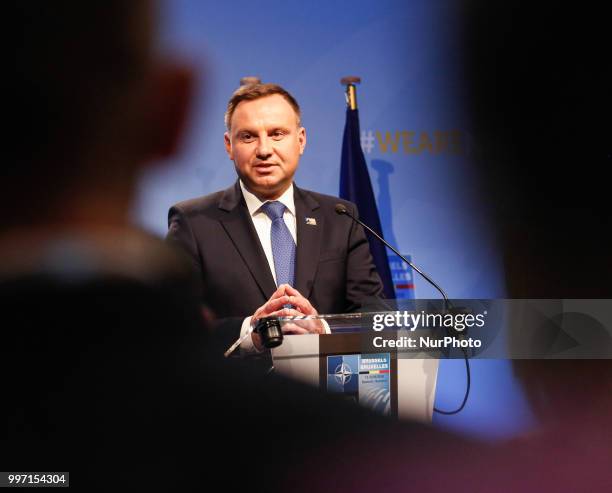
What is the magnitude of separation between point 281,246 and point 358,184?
81 centimetres

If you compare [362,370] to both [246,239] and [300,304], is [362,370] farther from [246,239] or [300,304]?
[246,239]

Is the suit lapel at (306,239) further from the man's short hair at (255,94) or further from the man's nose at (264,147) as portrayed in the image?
the man's short hair at (255,94)

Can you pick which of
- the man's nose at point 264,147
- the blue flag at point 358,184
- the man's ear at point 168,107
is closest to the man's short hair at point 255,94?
the man's nose at point 264,147

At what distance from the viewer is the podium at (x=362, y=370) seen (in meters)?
1.94

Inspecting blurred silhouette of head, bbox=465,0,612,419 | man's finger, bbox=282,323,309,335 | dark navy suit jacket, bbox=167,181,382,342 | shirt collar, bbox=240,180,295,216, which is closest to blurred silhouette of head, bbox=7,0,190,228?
dark navy suit jacket, bbox=167,181,382,342

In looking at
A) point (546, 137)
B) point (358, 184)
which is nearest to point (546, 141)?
point (546, 137)

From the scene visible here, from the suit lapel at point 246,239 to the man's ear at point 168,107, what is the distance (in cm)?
55

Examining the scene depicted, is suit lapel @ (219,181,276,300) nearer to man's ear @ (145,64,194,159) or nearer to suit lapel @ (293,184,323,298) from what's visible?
suit lapel @ (293,184,323,298)

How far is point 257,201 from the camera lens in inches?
110

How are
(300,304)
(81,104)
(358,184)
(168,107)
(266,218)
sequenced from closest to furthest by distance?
1. (300,304)
2. (266,218)
3. (81,104)
4. (168,107)
5. (358,184)

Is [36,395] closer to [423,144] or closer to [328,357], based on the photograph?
[328,357]

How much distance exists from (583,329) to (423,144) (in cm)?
110

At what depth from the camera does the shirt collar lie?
2.79 meters

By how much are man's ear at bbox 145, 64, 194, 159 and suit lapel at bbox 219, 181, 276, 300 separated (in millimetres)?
554
